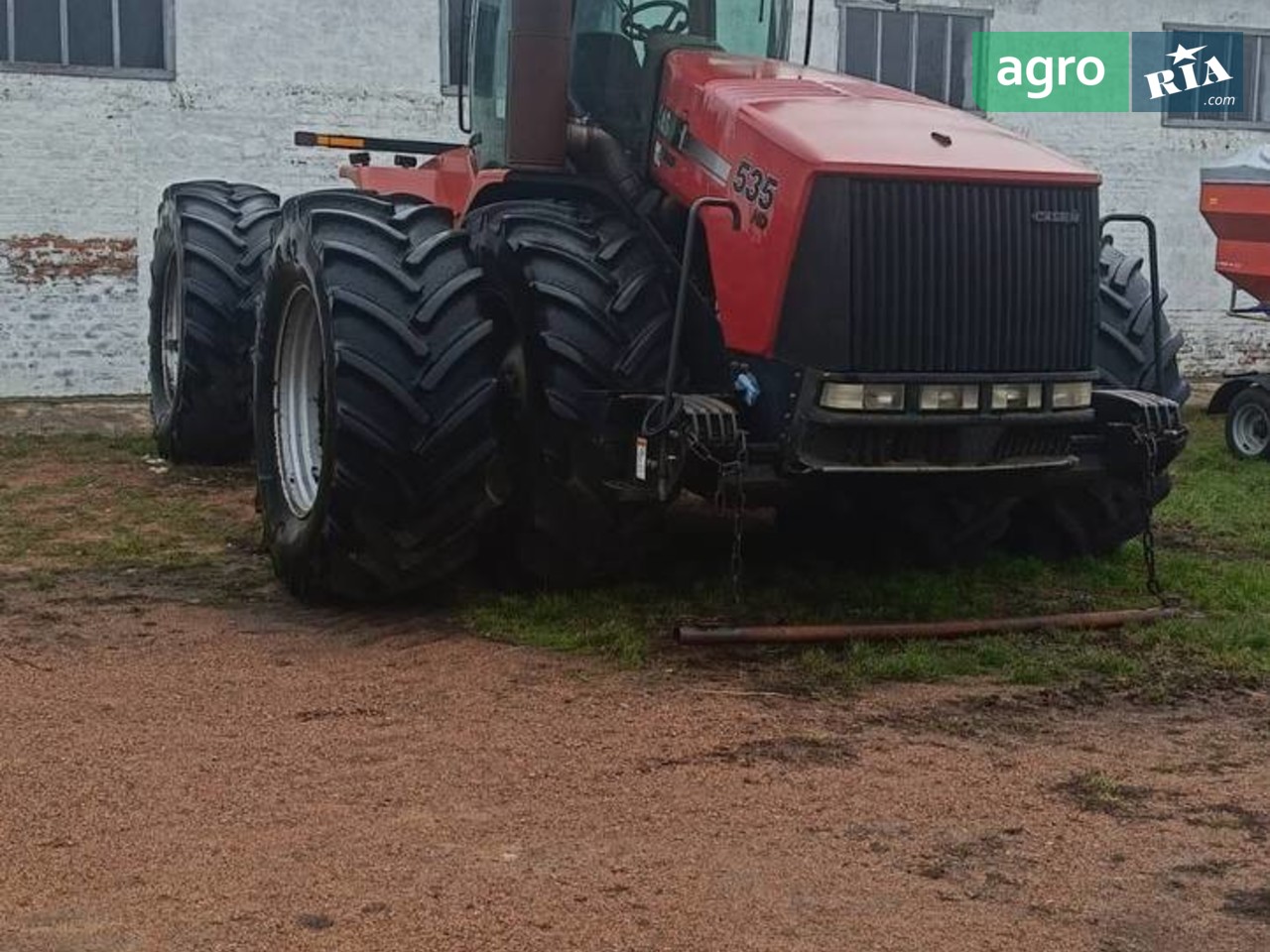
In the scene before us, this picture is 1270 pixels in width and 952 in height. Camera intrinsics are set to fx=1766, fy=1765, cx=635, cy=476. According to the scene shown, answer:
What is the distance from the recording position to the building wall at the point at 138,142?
1566 cm

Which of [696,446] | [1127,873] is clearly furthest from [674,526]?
[1127,873]

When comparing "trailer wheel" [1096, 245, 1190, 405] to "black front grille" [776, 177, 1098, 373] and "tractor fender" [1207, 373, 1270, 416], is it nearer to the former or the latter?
"black front grille" [776, 177, 1098, 373]

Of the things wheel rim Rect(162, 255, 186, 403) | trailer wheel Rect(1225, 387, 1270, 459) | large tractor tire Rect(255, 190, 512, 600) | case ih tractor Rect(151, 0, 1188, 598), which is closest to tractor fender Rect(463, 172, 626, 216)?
case ih tractor Rect(151, 0, 1188, 598)

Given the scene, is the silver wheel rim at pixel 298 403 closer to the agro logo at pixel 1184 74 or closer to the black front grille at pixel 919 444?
the black front grille at pixel 919 444

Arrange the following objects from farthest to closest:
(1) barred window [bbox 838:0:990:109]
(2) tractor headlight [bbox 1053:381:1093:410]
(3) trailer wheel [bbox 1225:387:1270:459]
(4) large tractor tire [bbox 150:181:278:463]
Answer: (1) barred window [bbox 838:0:990:109] → (3) trailer wheel [bbox 1225:387:1270:459] → (4) large tractor tire [bbox 150:181:278:463] → (2) tractor headlight [bbox 1053:381:1093:410]

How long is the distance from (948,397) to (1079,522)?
6.24 ft

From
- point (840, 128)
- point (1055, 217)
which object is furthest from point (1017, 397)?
point (840, 128)

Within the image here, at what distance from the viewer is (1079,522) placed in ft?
25.5

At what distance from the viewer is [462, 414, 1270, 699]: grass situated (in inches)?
241

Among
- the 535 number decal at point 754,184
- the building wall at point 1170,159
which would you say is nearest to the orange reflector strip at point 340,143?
the 535 number decal at point 754,184

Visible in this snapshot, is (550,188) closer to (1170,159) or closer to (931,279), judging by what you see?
(931,279)

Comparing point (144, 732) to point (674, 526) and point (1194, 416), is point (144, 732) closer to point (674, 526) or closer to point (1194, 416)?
point (674, 526)

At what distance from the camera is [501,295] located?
684 centimetres

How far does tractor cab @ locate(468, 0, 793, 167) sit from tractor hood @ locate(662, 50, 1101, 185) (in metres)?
0.19
